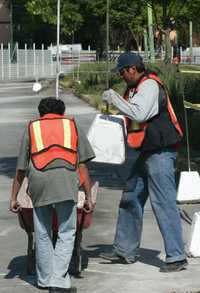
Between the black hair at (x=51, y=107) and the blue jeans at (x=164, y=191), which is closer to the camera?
the black hair at (x=51, y=107)

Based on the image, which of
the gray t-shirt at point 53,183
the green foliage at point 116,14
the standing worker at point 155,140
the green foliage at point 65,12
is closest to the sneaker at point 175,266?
the standing worker at point 155,140

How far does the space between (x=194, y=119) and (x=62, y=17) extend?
29218 mm

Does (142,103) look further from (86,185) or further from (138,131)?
(86,185)

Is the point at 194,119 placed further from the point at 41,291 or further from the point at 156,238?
the point at 41,291

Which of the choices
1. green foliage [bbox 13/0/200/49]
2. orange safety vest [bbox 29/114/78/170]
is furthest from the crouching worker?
green foliage [bbox 13/0/200/49]

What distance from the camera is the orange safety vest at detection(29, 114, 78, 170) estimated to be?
6.05 metres

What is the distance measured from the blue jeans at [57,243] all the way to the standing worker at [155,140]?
0.90m

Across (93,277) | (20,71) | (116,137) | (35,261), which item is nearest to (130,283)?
(93,277)

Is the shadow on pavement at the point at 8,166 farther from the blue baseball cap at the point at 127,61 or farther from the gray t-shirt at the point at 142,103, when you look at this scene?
the gray t-shirt at the point at 142,103

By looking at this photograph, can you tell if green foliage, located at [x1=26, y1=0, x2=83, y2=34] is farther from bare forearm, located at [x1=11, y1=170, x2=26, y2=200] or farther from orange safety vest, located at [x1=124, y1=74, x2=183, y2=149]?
bare forearm, located at [x1=11, y1=170, x2=26, y2=200]

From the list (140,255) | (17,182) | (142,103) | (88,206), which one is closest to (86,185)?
(88,206)

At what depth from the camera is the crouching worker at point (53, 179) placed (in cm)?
603

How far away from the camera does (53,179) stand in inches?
237

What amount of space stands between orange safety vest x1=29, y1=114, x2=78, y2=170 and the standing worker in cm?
57
